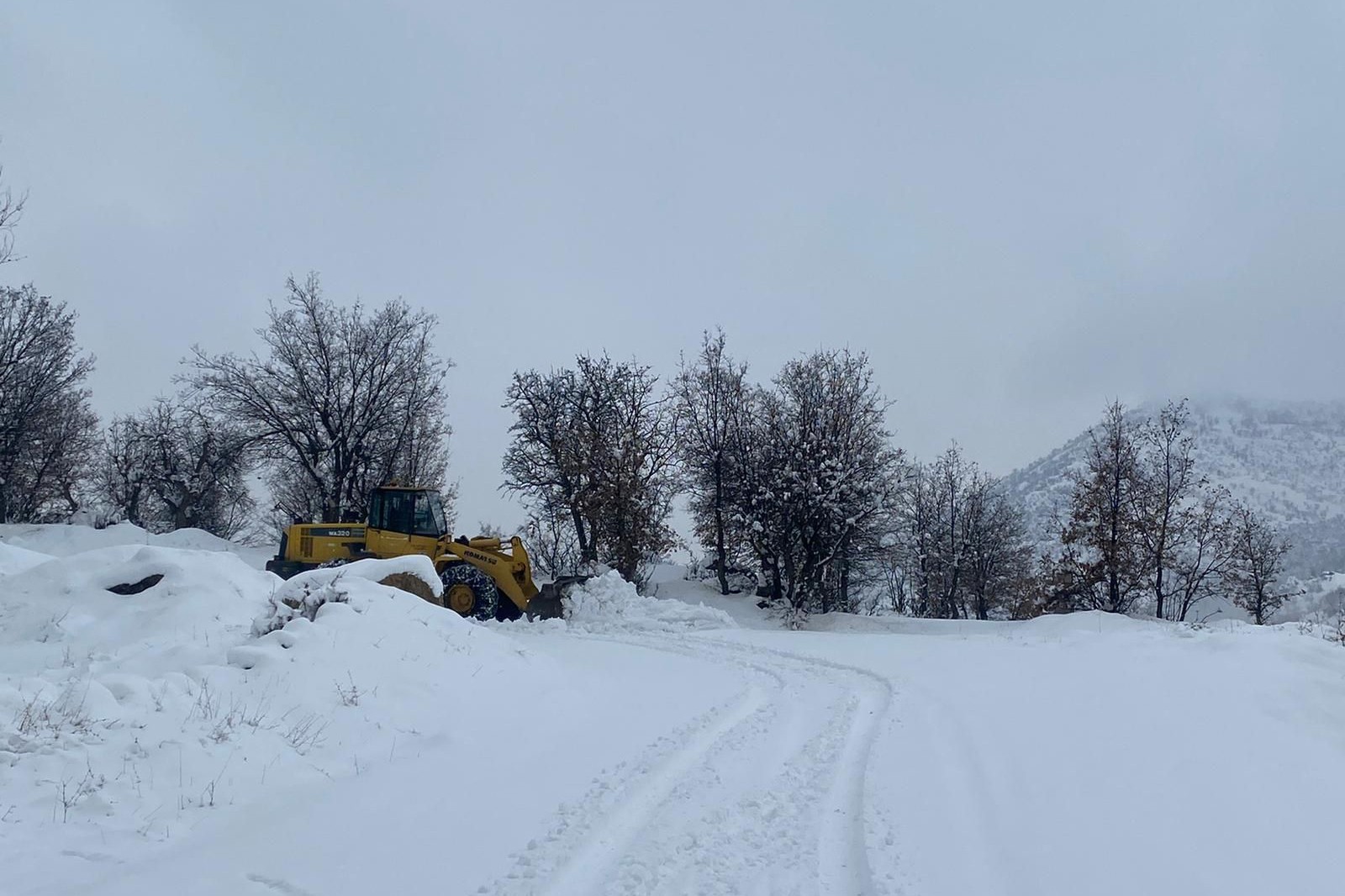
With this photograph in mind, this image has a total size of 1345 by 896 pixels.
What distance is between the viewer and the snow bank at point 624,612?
1891 centimetres

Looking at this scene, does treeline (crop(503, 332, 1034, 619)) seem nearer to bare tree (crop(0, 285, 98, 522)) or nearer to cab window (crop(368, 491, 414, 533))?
cab window (crop(368, 491, 414, 533))

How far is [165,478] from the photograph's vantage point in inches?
1594

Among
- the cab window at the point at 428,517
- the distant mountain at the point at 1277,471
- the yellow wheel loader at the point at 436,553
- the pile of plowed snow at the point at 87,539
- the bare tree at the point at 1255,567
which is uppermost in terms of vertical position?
the distant mountain at the point at 1277,471

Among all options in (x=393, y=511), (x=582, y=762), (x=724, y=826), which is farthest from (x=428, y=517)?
(x=724, y=826)

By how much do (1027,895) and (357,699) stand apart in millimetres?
5574

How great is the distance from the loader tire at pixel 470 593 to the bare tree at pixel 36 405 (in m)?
22.8

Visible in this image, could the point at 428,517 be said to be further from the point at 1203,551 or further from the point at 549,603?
the point at 1203,551

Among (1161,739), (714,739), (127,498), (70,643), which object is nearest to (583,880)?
(714,739)

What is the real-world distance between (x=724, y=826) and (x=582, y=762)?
1.84 m

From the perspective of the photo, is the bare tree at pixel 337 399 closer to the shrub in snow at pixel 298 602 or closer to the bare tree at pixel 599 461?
the bare tree at pixel 599 461

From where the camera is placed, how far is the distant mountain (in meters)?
49.3

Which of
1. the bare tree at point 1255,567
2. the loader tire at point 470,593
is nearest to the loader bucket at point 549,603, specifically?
the loader tire at point 470,593

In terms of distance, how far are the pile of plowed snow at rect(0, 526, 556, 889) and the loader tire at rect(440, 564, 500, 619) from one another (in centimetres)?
710

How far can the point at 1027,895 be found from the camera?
419 cm
